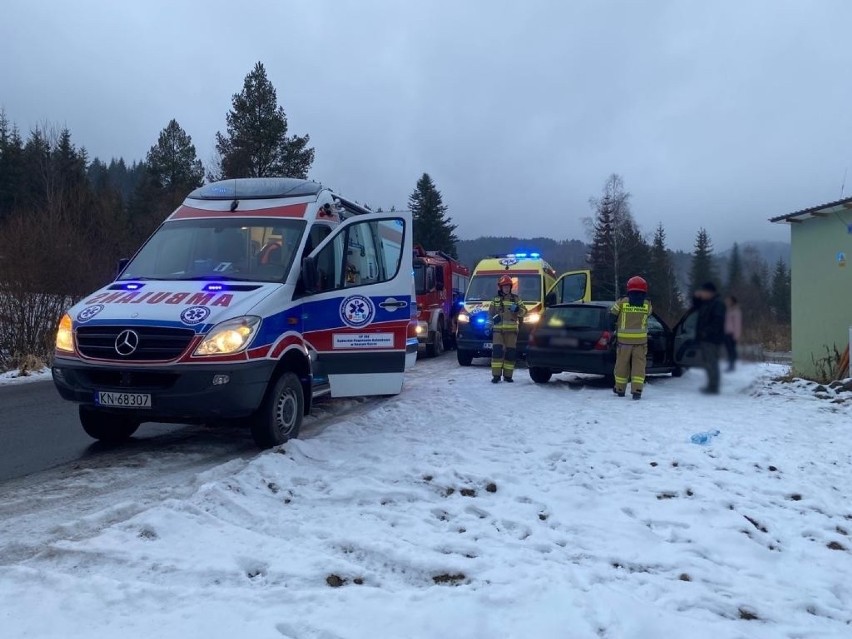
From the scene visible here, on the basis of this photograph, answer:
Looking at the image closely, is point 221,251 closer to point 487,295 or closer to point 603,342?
point 603,342

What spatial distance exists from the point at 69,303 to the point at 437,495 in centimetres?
1435

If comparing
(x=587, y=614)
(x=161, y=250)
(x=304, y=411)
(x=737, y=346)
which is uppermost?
(x=161, y=250)

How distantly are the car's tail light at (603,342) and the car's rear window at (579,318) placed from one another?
33 millimetres

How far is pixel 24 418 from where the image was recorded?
8742 mm

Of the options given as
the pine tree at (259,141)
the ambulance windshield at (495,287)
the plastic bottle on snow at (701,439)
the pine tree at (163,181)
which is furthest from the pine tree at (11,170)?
the plastic bottle on snow at (701,439)

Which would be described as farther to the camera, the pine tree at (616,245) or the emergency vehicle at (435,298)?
the emergency vehicle at (435,298)

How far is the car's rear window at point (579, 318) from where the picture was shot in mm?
2023

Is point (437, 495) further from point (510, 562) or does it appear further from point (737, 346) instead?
point (737, 346)

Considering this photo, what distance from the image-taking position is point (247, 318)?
5992 millimetres

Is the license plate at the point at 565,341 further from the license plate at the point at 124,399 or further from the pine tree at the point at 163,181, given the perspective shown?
the pine tree at the point at 163,181

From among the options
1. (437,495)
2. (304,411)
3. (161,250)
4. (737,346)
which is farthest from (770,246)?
(161,250)

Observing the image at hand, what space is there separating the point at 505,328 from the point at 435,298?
711 centimetres

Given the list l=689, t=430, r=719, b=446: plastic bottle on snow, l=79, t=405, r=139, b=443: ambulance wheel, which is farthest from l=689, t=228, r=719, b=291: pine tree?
l=79, t=405, r=139, b=443: ambulance wheel

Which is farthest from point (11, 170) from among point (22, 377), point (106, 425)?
point (106, 425)
